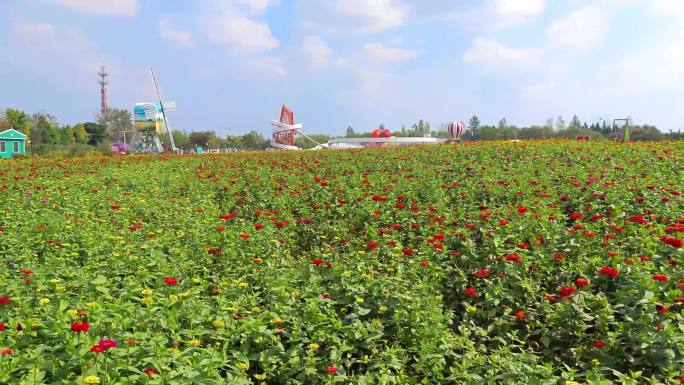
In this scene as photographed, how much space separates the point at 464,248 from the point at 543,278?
30.6 inches

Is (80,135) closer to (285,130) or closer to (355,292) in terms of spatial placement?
(285,130)

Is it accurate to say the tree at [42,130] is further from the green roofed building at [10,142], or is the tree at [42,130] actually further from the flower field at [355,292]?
the flower field at [355,292]

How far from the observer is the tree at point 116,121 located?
97688 millimetres

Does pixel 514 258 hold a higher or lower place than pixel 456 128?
lower

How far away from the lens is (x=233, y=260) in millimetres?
4691

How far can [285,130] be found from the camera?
77.3 metres

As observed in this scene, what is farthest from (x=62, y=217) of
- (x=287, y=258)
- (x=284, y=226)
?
(x=287, y=258)

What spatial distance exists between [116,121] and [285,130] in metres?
44.0

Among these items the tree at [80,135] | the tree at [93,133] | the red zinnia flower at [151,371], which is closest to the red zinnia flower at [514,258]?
the red zinnia flower at [151,371]

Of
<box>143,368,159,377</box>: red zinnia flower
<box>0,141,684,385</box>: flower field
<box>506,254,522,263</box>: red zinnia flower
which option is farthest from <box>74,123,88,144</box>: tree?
<box>143,368,159,377</box>: red zinnia flower

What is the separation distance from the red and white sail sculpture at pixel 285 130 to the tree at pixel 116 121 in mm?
38178

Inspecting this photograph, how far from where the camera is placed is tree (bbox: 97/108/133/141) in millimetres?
97688

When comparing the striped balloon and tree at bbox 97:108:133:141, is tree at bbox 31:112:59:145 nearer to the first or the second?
tree at bbox 97:108:133:141

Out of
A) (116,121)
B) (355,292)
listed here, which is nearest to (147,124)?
(116,121)
